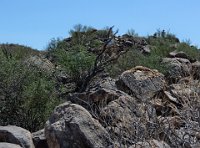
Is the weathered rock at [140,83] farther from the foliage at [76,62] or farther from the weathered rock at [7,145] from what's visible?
the weathered rock at [7,145]

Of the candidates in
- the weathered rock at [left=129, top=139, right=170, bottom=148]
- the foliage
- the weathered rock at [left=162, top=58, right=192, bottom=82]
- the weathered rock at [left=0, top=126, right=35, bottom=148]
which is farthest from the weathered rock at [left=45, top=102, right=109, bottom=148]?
the foliage

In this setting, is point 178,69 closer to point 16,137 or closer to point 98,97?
point 98,97

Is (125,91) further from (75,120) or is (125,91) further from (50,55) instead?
(50,55)

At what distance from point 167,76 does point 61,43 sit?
6.70 m

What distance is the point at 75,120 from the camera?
8805 millimetres

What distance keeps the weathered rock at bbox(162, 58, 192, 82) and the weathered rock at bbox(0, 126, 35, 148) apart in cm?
607

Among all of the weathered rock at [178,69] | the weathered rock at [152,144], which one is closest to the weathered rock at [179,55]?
the weathered rock at [178,69]

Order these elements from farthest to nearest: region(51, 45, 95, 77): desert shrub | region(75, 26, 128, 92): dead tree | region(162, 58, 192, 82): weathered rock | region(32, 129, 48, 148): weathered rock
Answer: region(51, 45, 95, 77): desert shrub
region(162, 58, 192, 82): weathered rock
region(75, 26, 128, 92): dead tree
region(32, 129, 48, 148): weathered rock

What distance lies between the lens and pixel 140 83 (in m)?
Answer: 11.8

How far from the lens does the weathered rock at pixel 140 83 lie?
1169cm

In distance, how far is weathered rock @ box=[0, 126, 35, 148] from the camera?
928 cm

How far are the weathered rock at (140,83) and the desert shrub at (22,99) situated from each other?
183 cm

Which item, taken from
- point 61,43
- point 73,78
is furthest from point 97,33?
point 73,78

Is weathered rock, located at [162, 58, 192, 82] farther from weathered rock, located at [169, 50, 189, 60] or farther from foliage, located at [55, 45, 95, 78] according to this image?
foliage, located at [55, 45, 95, 78]
